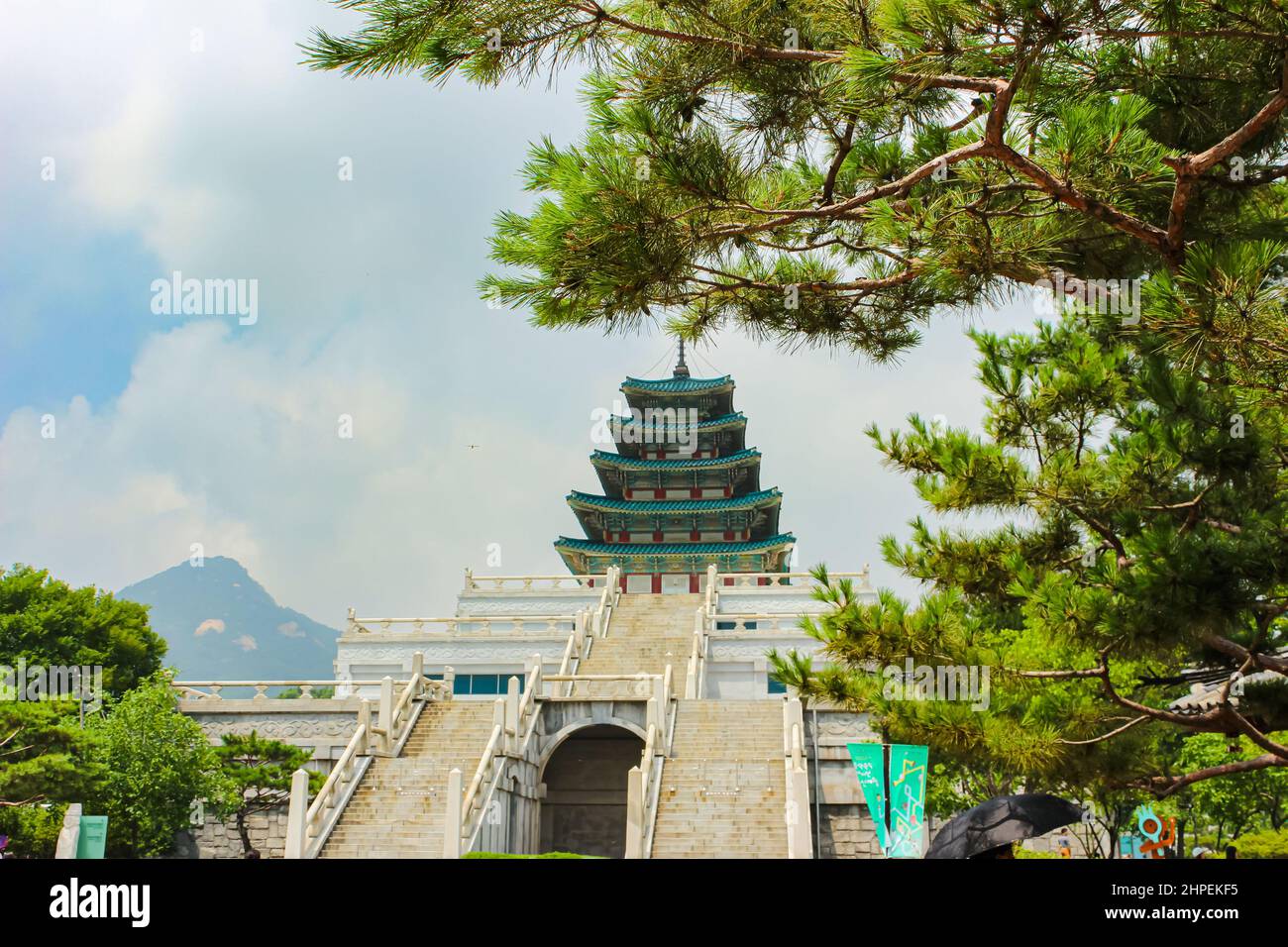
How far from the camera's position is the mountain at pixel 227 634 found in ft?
576

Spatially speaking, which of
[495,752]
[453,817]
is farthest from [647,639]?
[453,817]

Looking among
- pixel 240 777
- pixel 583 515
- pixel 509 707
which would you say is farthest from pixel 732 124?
pixel 583 515

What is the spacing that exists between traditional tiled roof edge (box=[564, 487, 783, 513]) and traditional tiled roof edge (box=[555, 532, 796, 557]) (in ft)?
3.95

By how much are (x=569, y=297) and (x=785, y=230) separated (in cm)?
173

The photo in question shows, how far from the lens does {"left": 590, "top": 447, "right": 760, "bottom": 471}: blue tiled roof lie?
121ft

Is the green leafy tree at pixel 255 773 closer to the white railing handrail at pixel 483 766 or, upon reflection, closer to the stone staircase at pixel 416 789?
the stone staircase at pixel 416 789

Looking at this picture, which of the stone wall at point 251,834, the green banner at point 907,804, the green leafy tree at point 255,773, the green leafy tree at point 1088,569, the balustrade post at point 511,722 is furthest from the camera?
the stone wall at point 251,834

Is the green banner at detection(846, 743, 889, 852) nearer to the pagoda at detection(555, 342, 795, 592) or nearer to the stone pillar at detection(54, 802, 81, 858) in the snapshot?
the stone pillar at detection(54, 802, 81, 858)

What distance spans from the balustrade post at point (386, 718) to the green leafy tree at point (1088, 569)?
11522 millimetres

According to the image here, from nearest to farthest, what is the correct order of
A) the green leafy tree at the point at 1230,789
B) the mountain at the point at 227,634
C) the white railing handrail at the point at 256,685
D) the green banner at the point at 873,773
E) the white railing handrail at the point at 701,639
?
the green banner at the point at 873,773 < the green leafy tree at the point at 1230,789 < the white railing handrail at the point at 256,685 < the white railing handrail at the point at 701,639 < the mountain at the point at 227,634

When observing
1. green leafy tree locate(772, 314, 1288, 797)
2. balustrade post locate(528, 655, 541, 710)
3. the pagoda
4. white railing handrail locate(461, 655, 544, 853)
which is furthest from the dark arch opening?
the pagoda

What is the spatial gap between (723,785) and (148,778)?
947cm

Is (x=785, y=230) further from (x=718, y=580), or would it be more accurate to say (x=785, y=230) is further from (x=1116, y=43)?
(x=718, y=580)

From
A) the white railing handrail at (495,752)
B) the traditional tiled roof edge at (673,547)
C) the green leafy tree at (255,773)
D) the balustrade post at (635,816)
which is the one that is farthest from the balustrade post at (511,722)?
the traditional tiled roof edge at (673,547)
